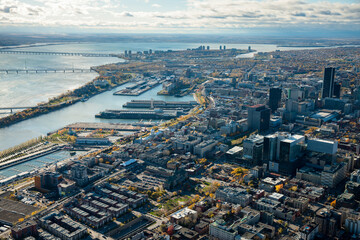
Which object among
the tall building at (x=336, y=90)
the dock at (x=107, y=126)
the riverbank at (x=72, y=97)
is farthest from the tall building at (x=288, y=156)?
the riverbank at (x=72, y=97)

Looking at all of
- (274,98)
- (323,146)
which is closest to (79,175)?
(323,146)

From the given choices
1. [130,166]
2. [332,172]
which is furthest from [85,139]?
[332,172]

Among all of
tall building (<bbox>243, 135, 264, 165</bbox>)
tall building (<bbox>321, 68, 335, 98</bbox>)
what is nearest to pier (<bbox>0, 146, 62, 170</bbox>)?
tall building (<bbox>243, 135, 264, 165</bbox>)

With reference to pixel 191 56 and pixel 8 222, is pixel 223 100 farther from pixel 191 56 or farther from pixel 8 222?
pixel 191 56

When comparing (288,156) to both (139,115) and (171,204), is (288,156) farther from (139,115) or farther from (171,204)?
(139,115)

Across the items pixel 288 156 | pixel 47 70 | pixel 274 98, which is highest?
pixel 274 98
